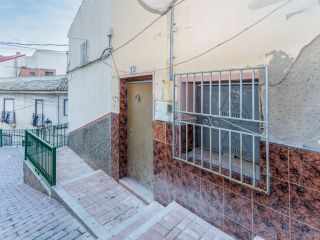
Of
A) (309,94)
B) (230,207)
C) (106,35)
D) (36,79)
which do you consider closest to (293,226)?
(230,207)

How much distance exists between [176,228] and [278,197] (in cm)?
146

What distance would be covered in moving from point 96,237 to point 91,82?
4419mm

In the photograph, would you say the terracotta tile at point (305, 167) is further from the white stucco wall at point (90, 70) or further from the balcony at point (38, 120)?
the balcony at point (38, 120)

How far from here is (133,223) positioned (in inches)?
131

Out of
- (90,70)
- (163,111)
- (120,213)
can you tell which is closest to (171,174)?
(163,111)

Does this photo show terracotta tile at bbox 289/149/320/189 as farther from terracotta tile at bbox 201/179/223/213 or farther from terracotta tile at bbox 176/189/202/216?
terracotta tile at bbox 176/189/202/216

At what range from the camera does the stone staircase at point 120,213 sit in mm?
2994

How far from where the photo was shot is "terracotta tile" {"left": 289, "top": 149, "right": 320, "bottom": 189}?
2.07 meters

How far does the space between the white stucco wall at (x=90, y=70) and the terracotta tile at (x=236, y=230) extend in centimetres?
374

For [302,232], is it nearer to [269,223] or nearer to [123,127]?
[269,223]

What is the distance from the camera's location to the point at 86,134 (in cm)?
670

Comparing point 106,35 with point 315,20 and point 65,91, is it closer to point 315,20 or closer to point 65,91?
point 315,20

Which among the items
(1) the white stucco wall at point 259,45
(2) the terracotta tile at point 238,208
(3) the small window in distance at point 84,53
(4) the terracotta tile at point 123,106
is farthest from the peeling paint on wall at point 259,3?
(3) the small window in distance at point 84,53

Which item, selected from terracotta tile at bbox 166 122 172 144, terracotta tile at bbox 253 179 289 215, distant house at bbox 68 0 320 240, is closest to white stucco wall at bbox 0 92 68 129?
distant house at bbox 68 0 320 240
